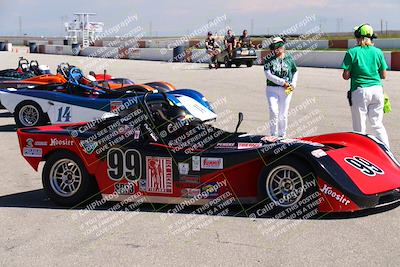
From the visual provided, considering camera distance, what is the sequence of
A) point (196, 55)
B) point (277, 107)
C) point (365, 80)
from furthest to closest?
1. point (196, 55)
2. point (277, 107)
3. point (365, 80)

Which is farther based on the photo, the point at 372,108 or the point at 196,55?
the point at 196,55

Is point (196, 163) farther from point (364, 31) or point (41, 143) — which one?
point (364, 31)

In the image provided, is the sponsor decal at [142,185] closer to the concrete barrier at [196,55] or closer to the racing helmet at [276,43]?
the racing helmet at [276,43]

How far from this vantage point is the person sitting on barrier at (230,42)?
28.0m

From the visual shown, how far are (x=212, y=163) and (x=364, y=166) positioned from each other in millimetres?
1447

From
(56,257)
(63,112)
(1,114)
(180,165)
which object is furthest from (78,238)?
(1,114)

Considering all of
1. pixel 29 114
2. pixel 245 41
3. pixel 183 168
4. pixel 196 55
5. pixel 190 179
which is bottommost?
pixel 190 179

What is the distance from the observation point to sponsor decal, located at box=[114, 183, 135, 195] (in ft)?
20.6

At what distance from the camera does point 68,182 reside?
656 centimetres

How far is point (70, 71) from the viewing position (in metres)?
12.0

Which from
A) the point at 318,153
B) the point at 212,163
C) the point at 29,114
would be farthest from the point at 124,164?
the point at 29,114

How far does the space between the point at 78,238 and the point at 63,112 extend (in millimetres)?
6420

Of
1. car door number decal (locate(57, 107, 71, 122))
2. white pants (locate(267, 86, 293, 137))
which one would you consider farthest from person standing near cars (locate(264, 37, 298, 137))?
car door number decal (locate(57, 107, 71, 122))

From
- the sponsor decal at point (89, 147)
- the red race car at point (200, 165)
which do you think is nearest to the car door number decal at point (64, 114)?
the red race car at point (200, 165)
